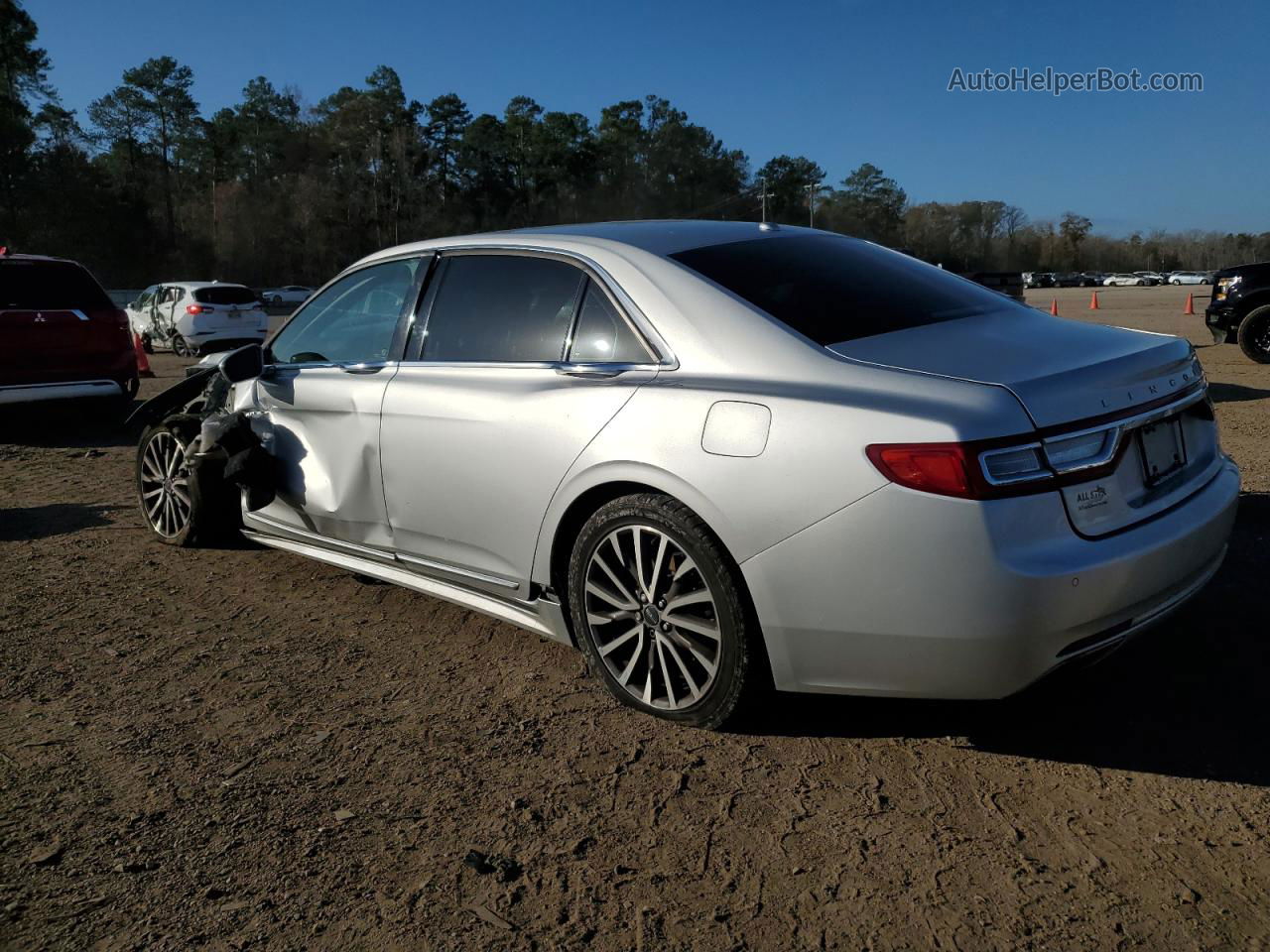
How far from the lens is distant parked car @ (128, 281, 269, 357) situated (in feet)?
68.6

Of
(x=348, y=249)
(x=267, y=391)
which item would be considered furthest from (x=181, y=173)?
Answer: (x=267, y=391)

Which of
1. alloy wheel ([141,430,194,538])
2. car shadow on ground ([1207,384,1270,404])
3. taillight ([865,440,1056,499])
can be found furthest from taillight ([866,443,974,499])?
car shadow on ground ([1207,384,1270,404])

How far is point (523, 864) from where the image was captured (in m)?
2.58

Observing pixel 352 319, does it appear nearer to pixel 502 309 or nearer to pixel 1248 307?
pixel 502 309

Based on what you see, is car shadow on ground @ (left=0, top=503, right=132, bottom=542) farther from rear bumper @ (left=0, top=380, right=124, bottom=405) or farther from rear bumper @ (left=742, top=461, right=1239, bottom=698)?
rear bumper @ (left=742, top=461, right=1239, bottom=698)

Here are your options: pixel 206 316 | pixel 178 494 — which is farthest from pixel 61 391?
pixel 206 316

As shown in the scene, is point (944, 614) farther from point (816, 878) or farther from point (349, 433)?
point (349, 433)

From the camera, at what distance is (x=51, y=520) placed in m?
6.54

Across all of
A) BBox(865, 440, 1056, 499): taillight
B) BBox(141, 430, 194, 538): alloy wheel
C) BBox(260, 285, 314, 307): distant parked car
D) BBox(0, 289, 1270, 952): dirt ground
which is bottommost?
BBox(0, 289, 1270, 952): dirt ground

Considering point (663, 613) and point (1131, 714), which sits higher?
point (663, 613)

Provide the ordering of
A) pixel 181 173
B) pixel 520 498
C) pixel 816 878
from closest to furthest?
pixel 816 878
pixel 520 498
pixel 181 173

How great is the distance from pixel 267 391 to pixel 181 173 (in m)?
91.4

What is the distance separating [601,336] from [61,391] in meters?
8.35

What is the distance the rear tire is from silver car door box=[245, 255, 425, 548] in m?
13.2
